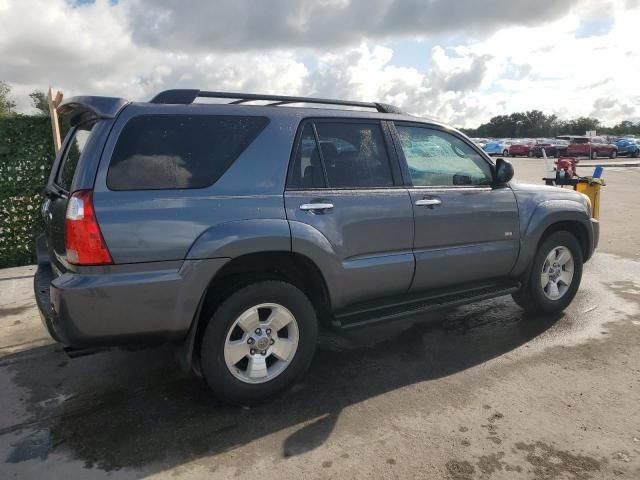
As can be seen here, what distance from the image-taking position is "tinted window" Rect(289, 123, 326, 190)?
3.45m

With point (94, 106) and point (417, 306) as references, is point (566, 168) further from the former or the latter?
point (94, 106)

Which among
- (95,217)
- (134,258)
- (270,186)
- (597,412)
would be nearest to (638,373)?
(597,412)

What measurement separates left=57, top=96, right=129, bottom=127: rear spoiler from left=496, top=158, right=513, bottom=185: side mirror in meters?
2.99

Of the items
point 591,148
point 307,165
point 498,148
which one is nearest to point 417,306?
point 307,165

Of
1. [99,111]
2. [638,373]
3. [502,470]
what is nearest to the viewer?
[502,470]

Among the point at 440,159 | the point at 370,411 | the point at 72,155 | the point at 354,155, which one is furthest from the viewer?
the point at 440,159

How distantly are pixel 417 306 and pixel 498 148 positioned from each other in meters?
46.0

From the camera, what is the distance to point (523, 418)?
3.21 m

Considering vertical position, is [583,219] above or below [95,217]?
below

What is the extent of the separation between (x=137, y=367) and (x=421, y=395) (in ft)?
7.06

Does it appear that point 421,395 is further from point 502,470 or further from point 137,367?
point 137,367

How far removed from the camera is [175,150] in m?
3.09

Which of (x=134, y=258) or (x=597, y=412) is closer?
(x=134, y=258)

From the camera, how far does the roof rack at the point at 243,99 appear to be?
10.7 feet
